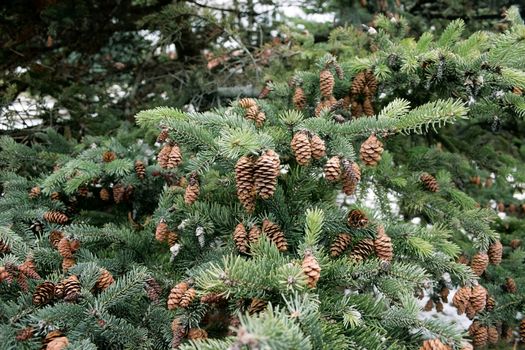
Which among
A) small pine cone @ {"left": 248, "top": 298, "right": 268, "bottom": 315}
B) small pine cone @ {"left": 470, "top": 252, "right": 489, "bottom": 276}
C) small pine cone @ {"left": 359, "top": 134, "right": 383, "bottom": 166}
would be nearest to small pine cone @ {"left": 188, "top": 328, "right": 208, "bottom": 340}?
small pine cone @ {"left": 248, "top": 298, "right": 268, "bottom": 315}

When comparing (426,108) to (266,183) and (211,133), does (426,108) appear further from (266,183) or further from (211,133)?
(211,133)

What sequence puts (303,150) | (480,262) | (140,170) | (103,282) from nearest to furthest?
(303,150), (103,282), (480,262), (140,170)

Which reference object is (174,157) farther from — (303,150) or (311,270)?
(311,270)

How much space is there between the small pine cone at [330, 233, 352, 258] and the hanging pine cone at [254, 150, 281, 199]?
1.01ft

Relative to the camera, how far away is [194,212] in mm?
1688

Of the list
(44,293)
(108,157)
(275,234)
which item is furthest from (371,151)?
(108,157)

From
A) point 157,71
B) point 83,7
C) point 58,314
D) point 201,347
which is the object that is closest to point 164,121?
point 58,314

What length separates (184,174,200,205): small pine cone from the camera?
1.63 meters

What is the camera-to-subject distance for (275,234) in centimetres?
151

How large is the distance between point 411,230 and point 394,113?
411 millimetres

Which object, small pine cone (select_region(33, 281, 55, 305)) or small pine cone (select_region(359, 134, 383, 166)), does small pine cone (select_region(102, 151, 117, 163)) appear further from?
small pine cone (select_region(359, 134, 383, 166))

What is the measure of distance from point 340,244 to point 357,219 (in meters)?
0.10

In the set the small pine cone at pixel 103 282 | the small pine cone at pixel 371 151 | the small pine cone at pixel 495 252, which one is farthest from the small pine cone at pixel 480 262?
the small pine cone at pixel 103 282

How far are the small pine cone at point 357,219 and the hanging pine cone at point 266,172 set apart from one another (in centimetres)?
33
